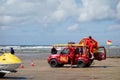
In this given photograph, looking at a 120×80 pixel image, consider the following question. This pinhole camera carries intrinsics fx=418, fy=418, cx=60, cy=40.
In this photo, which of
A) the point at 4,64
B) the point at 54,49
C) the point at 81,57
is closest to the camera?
the point at 4,64

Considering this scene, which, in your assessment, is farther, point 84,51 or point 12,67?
point 84,51

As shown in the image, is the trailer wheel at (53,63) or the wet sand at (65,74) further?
the trailer wheel at (53,63)

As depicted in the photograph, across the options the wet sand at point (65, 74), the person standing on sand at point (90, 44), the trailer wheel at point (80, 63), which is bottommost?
the wet sand at point (65, 74)

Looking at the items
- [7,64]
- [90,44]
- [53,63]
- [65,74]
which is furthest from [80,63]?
Result: [7,64]

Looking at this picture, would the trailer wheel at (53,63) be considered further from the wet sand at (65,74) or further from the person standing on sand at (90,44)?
the person standing on sand at (90,44)

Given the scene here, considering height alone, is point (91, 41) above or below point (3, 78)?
above

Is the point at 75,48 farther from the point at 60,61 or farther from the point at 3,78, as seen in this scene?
the point at 3,78

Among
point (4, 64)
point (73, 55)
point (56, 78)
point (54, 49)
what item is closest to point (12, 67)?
point (4, 64)

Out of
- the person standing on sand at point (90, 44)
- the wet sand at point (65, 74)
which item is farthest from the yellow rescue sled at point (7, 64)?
the person standing on sand at point (90, 44)

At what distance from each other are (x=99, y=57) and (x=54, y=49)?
4349 millimetres

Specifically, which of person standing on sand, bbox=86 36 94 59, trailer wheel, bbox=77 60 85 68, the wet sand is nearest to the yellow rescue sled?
the wet sand

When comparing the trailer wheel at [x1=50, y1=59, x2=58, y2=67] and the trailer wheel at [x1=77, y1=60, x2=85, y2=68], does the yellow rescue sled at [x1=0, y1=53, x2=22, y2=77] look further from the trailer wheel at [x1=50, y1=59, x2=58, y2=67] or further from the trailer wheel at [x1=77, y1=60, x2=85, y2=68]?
the trailer wheel at [x1=50, y1=59, x2=58, y2=67]

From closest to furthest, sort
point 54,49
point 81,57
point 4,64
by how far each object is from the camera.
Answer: point 4,64, point 81,57, point 54,49

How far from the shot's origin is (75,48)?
108 feet
